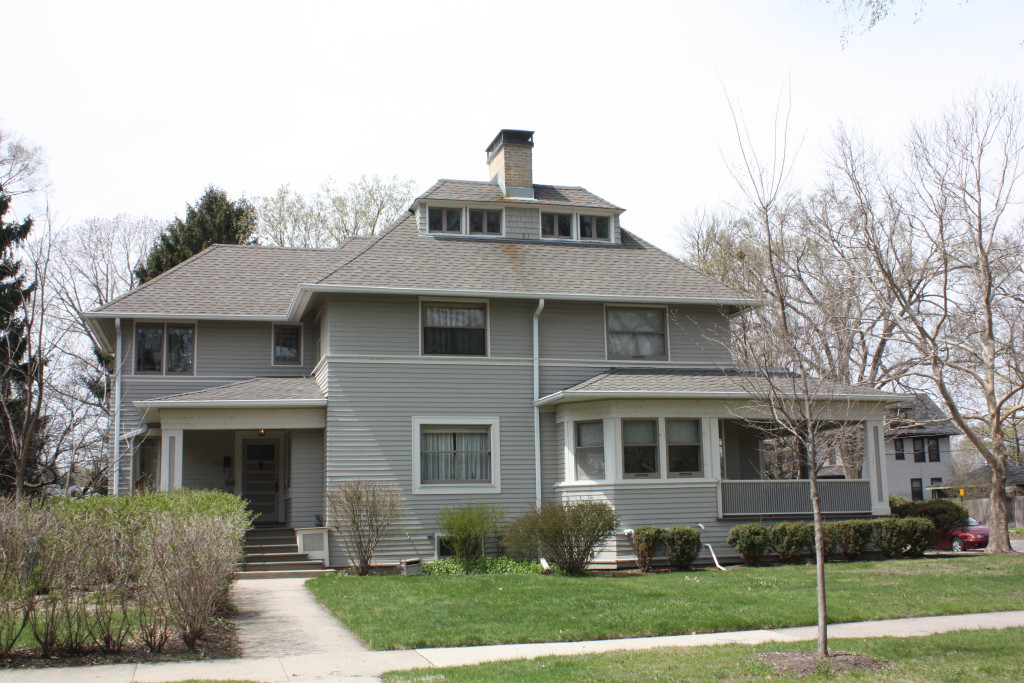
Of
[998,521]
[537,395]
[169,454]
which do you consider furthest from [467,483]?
[998,521]

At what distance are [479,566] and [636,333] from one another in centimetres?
610

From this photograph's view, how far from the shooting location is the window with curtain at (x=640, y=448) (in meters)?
17.8

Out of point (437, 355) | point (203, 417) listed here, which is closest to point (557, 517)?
point (437, 355)

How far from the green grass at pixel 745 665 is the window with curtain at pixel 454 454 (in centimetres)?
953

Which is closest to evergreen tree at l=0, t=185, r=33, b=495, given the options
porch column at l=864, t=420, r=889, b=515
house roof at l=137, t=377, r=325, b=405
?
house roof at l=137, t=377, r=325, b=405

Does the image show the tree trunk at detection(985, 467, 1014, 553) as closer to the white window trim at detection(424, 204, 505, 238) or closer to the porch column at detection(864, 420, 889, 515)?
the porch column at detection(864, 420, 889, 515)

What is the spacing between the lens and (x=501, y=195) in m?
21.5

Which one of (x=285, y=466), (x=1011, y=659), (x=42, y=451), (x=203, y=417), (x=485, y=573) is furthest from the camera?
(x=42, y=451)

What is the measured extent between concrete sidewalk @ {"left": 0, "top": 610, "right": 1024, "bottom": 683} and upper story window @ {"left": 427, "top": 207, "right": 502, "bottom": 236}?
12.4 metres

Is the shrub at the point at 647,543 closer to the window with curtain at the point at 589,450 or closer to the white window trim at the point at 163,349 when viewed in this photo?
the window with curtain at the point at 589,450

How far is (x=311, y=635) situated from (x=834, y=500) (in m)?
11.7

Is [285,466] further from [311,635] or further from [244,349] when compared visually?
[311,635]

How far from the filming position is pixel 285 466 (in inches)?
802

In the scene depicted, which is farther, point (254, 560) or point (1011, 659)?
point (254, 560)
